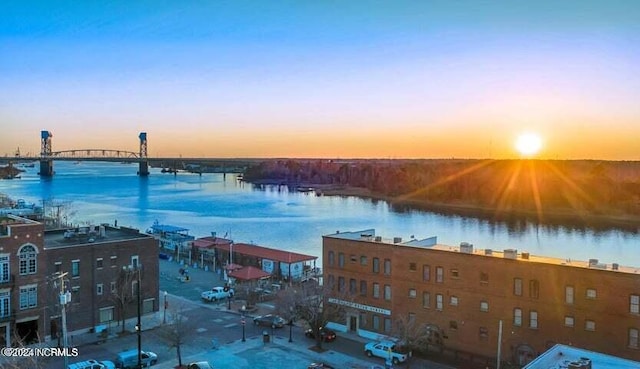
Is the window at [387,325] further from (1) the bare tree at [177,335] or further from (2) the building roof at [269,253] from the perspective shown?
(2) the building roof at [269,253]

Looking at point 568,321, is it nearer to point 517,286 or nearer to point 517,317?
point 517,317

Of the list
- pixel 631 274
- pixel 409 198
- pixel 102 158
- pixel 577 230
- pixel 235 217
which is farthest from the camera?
pixel 102 158

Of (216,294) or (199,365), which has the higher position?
(199,365)

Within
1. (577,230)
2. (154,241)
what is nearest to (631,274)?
(154,241)

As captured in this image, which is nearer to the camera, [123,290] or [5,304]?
[5,304]

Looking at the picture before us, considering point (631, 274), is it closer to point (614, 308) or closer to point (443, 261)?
point (614, 308)

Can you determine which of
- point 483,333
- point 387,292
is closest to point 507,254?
point 483,333

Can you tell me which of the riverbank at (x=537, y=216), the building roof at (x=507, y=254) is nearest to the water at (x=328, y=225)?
the riverbank at (x=537, y=216)
